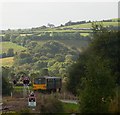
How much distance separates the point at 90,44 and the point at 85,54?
2.50 meters

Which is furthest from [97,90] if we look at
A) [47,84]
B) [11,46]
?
[11,46]

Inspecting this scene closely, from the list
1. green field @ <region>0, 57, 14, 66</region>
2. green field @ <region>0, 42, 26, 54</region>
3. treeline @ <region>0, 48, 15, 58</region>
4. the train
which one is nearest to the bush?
the train

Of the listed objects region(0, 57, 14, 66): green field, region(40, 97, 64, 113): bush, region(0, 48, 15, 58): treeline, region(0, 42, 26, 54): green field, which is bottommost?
region(40, 97, 64, 113): bush

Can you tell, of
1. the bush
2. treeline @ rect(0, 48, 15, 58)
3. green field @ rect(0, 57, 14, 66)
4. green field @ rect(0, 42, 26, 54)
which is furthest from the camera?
green field @ rect(0, 42, 26, 54)

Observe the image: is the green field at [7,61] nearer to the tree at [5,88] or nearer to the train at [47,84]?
the train at [47,84]

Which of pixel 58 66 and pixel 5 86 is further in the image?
pixel 58 66

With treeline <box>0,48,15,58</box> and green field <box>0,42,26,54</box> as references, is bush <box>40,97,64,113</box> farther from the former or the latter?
green field <box>0,42,26,54</box>

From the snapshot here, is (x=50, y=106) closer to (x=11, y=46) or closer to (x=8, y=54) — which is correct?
(x=8, y=54)

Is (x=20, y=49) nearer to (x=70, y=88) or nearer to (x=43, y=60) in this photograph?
(x=43, y=60)

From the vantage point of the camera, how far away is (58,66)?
69000 millimetres

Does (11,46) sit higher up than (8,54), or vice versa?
(11,46)

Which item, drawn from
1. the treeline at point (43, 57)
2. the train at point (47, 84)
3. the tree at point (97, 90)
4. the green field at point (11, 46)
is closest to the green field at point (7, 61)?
the treeline at point (43, 57)

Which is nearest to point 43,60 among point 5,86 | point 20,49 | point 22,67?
point 22,67

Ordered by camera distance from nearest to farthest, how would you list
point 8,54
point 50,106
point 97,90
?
point 97,90 < point 50,106 < point 8,54
